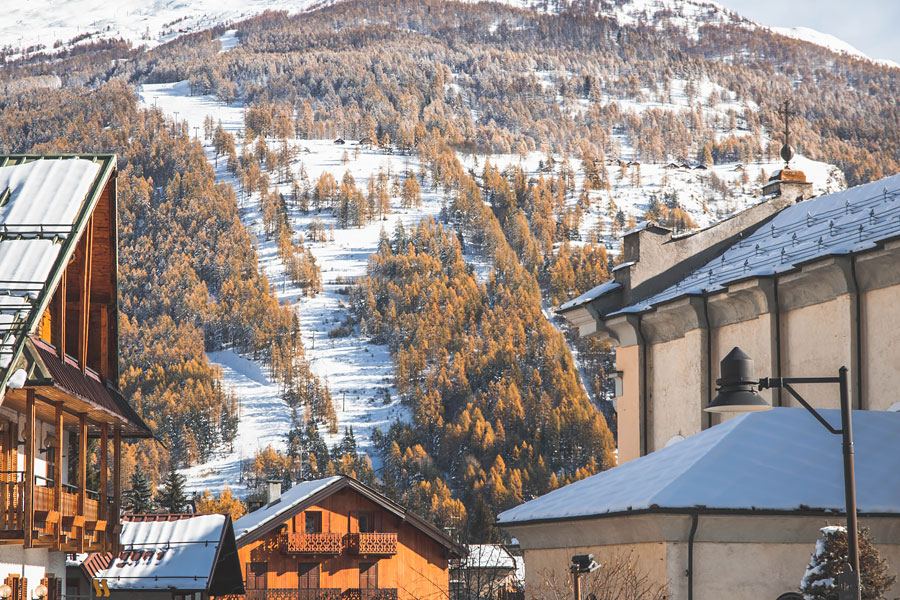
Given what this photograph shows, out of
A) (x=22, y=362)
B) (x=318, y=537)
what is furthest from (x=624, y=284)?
(x=318, y=537)

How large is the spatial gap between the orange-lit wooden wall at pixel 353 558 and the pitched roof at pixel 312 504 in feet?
3.34

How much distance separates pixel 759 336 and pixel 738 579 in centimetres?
1035

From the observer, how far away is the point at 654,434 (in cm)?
3269

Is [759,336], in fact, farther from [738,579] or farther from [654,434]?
[738,579]

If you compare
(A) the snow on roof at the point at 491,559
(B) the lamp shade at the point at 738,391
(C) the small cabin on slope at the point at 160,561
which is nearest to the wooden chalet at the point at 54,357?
(C) the small cabin on slope at the point at 160,561

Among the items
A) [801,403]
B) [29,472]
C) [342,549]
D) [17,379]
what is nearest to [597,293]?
[29,472]

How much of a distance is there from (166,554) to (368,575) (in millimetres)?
33536

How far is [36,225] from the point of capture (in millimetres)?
20516

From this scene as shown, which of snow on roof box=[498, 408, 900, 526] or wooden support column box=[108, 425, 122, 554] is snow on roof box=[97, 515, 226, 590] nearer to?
wooden support column box=[108, 425, 122, 554]

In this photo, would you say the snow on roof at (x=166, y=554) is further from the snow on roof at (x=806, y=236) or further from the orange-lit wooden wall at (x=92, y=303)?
the snow on roof at (x=806, y=236)

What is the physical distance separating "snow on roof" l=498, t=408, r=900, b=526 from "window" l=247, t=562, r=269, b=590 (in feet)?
132

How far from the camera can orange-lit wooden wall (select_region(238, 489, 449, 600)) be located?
61312 mm

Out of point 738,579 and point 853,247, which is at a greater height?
point 853,247

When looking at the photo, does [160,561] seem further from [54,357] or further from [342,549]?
[342,549]
